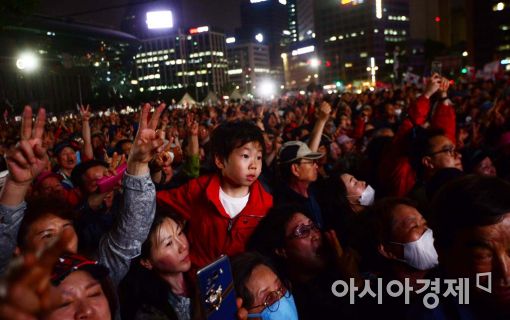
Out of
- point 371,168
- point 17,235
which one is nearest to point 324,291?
point 17,235

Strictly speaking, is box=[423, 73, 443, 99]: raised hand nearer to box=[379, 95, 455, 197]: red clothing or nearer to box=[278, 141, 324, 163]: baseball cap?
box=[379, 95, 455, 197]: red clothing

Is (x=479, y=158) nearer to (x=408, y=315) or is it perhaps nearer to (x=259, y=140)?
(x=259, y=140)

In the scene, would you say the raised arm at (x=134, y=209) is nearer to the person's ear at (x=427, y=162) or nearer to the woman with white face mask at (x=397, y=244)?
the woman with white face mask at (x=397, y=244)

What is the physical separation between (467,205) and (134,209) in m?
1.70

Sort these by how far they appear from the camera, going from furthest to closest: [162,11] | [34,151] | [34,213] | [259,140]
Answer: [162,11] < [259,140] < [34,213] < [34,151]

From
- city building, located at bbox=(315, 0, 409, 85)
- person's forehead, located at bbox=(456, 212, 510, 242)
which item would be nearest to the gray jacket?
person's forehead, located at bbox=(456, 212, 510, 242)

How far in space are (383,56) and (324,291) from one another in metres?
146

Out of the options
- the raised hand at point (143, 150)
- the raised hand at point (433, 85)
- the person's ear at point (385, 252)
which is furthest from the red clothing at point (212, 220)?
the raised hand at point (433, 85)

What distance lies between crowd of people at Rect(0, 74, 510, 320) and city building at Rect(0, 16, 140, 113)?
125ft

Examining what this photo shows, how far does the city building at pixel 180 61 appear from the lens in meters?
157

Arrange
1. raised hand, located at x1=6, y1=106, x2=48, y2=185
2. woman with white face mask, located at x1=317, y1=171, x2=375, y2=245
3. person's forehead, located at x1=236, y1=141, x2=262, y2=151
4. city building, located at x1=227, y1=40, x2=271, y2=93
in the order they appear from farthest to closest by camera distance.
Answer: city building, located at x1=227, y1=40, x2=271, y2=93
woman with white face mask, located at x1=317, y1=171, x2=375, y2=245
person's forehead, located at x1=236, y1=141, x2=262, y2=151
raised hand, located at x1=6, y1=106, x2=48, y2=185

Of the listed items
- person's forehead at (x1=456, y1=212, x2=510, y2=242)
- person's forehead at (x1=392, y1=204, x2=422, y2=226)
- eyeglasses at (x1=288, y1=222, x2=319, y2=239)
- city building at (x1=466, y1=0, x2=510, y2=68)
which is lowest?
eyeglasses at (x1=288, y1=222, x2=319, y2=239)

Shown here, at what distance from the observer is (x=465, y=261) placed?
1.55 meters

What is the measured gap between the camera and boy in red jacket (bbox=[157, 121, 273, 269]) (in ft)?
10.0
